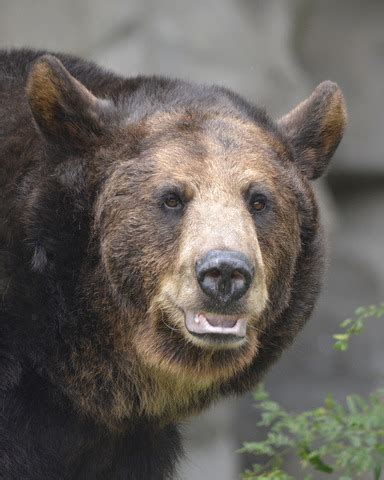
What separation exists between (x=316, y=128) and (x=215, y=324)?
1.83 meters

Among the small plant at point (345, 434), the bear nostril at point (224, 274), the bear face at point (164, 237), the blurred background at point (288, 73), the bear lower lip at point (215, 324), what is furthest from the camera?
the blurred background at point (288, 73)

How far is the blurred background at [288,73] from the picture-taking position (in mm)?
13891

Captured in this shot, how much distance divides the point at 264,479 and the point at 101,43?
7894mm

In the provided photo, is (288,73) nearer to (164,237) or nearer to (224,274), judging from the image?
(164,237)

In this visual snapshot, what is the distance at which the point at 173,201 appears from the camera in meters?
6.27

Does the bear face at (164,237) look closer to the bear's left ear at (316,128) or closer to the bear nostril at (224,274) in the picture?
the bear nostril at (224,274)

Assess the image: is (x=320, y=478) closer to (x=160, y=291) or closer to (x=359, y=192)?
(x=359, y=192)

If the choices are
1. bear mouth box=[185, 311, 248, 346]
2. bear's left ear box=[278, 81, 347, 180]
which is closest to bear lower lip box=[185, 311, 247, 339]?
bear mouth box=[185, 311, 248, 346]

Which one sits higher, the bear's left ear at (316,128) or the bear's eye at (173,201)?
the bear's left ear at (316,128)

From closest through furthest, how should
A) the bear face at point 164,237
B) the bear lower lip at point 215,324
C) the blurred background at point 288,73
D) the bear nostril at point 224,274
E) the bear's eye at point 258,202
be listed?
the bear nostril at point 224,274
the bear lower lip at point 215,324
the bear face at point 164,237
the bear's eye at point 258,202
the blurred background at point 288,73

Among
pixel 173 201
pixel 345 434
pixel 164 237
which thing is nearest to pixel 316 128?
pixel 173 201

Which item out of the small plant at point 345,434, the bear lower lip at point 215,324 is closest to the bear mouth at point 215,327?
the bear lower lip at point 215,324

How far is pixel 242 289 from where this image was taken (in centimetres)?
589

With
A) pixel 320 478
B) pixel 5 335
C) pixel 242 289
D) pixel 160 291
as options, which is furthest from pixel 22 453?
pixel 320 478
